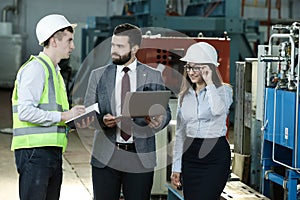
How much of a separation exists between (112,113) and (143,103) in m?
0.21

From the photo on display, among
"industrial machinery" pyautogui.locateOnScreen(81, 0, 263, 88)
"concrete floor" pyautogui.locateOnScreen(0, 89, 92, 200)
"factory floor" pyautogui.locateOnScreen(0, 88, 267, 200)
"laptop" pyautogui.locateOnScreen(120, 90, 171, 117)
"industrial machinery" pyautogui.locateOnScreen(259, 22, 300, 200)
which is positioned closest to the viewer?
"laptop" pyautogui.locateOnScreen(120, 90, 171, 117)

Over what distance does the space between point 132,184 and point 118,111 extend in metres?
0.42

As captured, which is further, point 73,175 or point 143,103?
point 73,175

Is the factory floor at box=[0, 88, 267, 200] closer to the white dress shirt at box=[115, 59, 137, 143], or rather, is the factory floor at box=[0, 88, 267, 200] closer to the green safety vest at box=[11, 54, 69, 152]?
the white dress shirt at box=[115, 59, 137, 143]

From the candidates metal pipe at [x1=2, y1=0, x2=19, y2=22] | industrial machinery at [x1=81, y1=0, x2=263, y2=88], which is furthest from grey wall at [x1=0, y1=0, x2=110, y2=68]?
industrial machinery at [x1=81, y1=0, x2=263, y2=88]

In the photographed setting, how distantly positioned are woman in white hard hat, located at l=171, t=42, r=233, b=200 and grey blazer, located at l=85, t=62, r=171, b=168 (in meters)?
0.17

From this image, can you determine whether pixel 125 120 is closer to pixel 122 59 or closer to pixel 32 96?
pixel 122 59

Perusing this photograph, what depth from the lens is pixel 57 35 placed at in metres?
2.78

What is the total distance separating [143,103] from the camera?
9.42ft

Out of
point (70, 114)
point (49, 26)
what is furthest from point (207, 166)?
point (49, 26)

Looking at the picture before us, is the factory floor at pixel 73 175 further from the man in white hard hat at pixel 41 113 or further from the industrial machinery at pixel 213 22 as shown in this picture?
the industrial machinery at pixel 213 22

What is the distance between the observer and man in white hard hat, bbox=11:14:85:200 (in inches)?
106

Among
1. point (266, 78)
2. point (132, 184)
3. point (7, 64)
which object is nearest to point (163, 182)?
point (266, 78)

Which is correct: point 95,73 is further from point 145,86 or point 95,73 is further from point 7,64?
point 7,64
